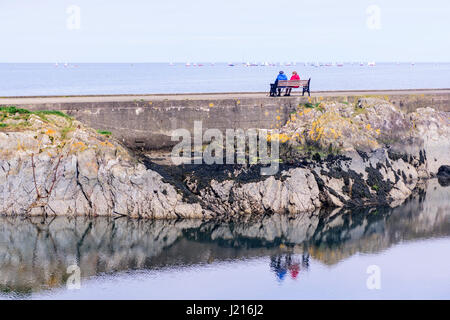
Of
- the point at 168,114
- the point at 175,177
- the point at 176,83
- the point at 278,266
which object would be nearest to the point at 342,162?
the point at 175,177

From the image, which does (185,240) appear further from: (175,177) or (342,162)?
(342,162)

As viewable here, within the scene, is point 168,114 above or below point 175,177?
above

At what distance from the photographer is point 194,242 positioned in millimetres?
23219

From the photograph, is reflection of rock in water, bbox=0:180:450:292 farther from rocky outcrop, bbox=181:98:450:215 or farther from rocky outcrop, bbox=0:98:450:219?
rocky outcrop, bbox=181:98:450:215

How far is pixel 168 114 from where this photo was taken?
1113 inches

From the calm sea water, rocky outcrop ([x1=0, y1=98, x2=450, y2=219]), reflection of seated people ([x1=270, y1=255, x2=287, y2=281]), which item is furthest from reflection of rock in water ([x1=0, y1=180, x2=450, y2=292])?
the calm sea water

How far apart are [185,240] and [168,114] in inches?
262

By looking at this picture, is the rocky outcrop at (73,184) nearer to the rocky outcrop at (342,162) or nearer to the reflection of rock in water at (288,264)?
the rocky outcrop at (342,162)

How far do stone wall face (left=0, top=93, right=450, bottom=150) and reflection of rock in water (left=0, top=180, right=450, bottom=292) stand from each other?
439 cm

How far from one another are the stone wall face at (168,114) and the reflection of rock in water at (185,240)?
4.39 m

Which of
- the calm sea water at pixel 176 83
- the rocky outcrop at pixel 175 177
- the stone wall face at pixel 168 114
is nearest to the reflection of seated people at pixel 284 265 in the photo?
the rocky outcrop at pixel 175 177

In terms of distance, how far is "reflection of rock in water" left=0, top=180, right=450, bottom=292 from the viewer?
69.7 feet

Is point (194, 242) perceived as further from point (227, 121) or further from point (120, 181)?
point (227, 121)
